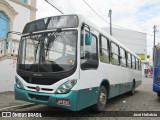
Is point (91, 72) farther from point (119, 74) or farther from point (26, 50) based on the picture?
point (119, 74)

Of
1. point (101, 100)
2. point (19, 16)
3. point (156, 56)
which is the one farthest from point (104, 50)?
point (19, 16)

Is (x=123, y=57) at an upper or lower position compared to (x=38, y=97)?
upper

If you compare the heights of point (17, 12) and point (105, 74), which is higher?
point (17, 12)

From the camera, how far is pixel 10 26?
13828 mm

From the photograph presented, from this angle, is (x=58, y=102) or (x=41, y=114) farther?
(x=41, y=114)

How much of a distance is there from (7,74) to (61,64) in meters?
5.94

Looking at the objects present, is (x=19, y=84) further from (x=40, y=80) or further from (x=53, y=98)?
(x=53, y=98)

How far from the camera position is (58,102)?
17.7 ft

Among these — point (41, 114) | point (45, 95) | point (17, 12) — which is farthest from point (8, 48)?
point (45, 95)

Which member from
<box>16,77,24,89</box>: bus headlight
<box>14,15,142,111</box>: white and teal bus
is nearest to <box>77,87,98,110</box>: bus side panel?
<box>14,15,142,111</box>: white and teal bus

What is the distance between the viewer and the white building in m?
10.5

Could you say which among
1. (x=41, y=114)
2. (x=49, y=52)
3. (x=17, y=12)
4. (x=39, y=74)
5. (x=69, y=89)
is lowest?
(x=41, y=114)

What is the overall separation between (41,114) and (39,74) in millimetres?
1550

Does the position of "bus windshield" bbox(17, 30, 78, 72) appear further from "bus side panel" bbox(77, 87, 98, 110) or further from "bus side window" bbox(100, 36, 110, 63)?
"bus side window" bbox(100, 36, 110, 63)
